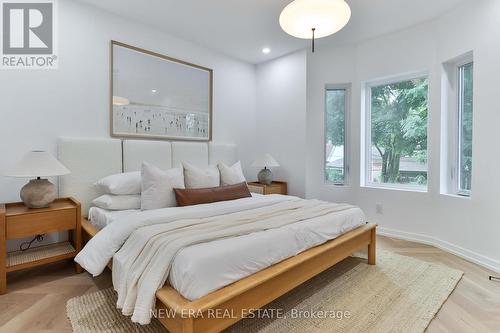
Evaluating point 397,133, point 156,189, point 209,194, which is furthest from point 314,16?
point 397,133

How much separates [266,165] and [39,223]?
2699 mm

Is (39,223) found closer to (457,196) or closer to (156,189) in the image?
(156,189)

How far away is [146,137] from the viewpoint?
329 cm

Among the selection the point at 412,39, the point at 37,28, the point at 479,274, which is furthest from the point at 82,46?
the point at 479,274

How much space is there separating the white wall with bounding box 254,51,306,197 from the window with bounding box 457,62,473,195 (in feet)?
6.08

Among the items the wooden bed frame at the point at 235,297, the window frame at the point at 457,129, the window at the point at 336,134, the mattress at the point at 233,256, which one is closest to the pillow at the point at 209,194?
the mattress at the point at 233,256

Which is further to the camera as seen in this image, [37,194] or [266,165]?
[266,165]

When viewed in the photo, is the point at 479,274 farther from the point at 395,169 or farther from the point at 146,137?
the point at 146,137

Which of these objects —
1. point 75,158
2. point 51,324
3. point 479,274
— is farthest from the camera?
point 75,158

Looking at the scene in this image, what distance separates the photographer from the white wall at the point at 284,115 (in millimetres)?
4020

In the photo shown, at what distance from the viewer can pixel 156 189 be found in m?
2.51

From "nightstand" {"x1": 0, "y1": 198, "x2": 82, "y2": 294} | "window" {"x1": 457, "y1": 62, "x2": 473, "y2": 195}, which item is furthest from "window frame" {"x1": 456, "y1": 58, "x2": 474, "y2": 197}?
"nightstand" {"x1": 0, "y1": 198, "x2": 82, "y2": 294}

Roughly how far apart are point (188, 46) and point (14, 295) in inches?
128

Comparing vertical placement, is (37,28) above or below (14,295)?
above
